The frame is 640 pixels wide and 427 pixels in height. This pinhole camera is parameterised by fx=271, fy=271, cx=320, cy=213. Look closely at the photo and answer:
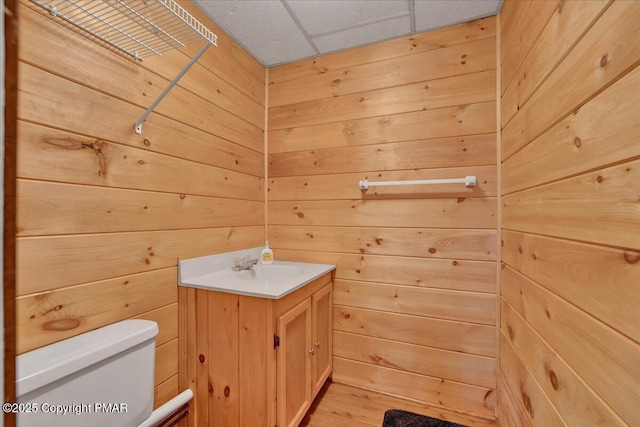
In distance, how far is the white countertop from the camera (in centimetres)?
119

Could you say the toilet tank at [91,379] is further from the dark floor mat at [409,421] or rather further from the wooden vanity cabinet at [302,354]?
the dark floor mat at [409,421]

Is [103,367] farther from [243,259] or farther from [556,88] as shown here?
[556,88]

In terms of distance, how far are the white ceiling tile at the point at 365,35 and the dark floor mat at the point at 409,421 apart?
86.4 inches

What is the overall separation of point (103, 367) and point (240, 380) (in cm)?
55

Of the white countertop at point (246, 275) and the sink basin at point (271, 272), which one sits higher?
the white countertop at point (246, 275)

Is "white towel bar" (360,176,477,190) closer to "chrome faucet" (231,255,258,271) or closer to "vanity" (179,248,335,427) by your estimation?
"vanity" (179,248,335,427)

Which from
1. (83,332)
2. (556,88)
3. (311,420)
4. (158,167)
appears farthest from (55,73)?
(311,420)

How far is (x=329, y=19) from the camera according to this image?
1509mm

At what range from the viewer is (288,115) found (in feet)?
6.36

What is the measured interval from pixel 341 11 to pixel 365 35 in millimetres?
253

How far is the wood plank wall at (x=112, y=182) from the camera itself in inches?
32.1
